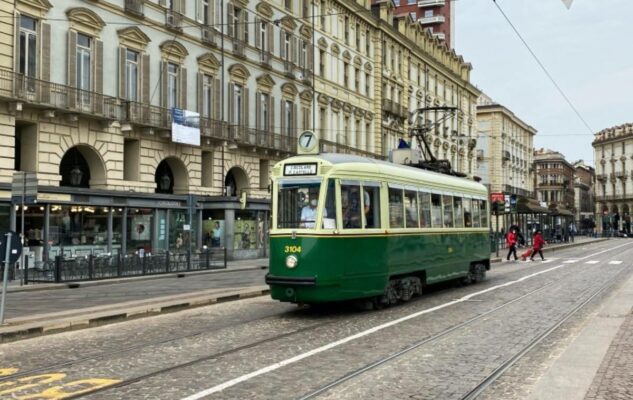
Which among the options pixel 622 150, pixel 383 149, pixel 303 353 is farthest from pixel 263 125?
pixel 622 150

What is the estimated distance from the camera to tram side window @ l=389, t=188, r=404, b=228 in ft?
44.7

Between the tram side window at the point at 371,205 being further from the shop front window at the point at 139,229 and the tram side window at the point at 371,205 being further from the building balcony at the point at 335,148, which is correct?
the building balcony at the point at 335,148

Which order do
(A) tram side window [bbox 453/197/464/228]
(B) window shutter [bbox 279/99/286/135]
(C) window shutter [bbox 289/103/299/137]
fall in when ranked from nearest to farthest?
(A) tram side window [bbox 453/197/464/228], (B) window shutter [bbox 279/99/286/135], (C) window shutter [bbox 289/103/299/137]

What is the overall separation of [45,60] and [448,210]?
56.5 ft

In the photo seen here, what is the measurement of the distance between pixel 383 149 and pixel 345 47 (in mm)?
9330

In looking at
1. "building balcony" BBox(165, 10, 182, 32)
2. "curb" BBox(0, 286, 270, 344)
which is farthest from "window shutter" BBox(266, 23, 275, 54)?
"curb" BBox(0, 286, 270, 344)

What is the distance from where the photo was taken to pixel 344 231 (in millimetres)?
12281

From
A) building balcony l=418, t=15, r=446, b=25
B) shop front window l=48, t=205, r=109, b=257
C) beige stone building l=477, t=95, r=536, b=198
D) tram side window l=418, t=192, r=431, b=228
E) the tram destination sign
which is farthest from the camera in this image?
building balcony l=418, t=15, r=446, b=25

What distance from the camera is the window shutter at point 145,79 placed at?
30219 millimetres

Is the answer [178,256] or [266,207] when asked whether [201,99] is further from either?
[178,256]

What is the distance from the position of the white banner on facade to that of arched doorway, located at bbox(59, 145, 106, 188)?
13.1ft

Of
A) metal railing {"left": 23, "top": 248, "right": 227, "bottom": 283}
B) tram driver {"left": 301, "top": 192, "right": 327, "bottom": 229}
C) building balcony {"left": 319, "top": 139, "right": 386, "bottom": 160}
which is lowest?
metal railing {"left": 23, "top": 248, "right": 227, "bottom": 283}

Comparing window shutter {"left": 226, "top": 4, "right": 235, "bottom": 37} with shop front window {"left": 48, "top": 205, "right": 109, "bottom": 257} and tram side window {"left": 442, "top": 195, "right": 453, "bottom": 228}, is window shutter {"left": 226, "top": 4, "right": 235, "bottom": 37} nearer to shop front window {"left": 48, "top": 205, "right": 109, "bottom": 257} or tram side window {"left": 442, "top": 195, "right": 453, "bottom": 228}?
shop front window {"left": 48, "top": 205, "right": 109, "bottom": 257}

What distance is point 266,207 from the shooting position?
125ft
